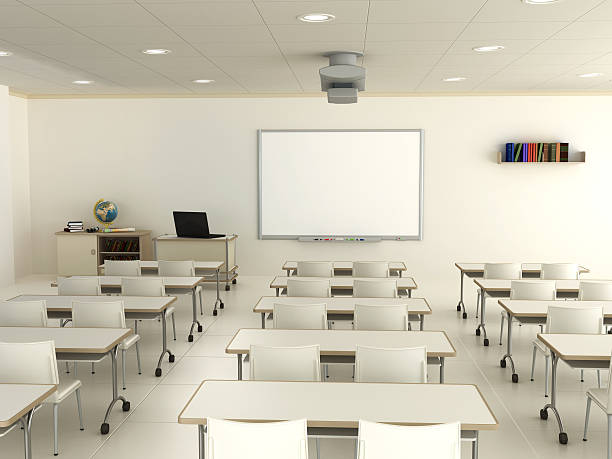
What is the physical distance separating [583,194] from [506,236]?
156 cm

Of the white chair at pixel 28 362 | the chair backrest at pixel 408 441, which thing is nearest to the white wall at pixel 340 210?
the white chair at pixel 28 362

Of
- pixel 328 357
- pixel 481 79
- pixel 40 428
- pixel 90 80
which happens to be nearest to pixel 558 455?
pixel 328 357

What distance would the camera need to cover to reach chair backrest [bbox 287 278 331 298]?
247 inches

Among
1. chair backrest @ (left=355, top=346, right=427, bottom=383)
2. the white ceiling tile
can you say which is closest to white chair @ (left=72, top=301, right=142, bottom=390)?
chair backrest @ (left=355, top=346, right=427, bottom=383)

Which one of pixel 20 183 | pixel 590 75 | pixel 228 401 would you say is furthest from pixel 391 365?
pixel 20 183

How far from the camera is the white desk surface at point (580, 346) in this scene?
3.93m

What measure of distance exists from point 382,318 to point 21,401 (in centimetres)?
293

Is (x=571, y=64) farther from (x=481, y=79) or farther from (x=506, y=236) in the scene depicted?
(x=506, y=236)

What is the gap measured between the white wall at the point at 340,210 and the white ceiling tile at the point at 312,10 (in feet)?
18.1

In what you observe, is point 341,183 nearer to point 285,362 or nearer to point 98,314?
point 98,314

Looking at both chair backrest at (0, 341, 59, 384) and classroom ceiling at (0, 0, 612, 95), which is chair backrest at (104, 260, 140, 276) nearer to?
classroom ceiling at (0, 0, 612, 95)

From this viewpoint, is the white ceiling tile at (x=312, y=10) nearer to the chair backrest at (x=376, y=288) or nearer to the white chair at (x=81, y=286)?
the chair backrest at (x=376, y=288)

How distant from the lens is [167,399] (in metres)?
5.09

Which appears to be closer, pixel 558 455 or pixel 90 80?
pixel 558 455
